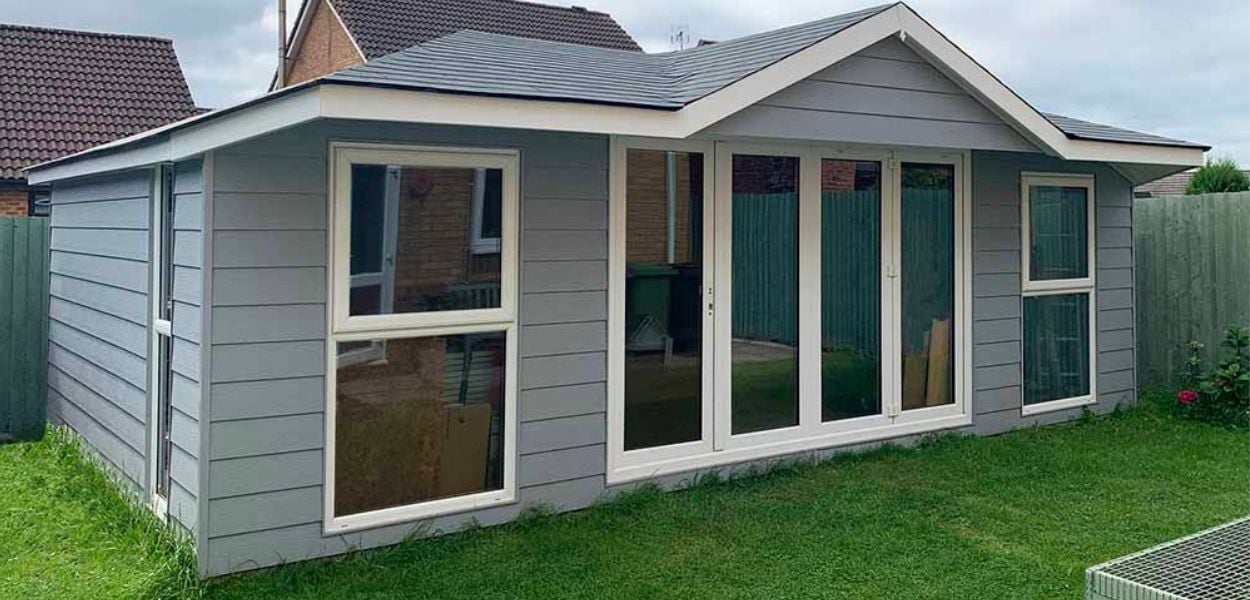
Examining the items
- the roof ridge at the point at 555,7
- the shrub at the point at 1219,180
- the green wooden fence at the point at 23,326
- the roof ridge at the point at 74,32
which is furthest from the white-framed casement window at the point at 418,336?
the roof ridge at the point at 555,7

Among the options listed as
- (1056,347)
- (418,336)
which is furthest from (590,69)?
(1056,347)

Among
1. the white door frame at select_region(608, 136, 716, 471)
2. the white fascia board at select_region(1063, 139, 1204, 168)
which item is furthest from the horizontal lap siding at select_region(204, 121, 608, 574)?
the white fascia board at select_region(1063, 139, 1204, 168)

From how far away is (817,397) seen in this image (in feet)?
18.4

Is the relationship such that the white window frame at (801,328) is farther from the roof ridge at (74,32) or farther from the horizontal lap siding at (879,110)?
the roof ridge at (74,32)

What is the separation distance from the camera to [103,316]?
5527mm

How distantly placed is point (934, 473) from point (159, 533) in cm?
412

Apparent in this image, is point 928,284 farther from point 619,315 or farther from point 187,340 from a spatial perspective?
point 187,340

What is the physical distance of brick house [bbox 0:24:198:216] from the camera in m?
13.3

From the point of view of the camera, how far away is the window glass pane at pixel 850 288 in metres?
5.63

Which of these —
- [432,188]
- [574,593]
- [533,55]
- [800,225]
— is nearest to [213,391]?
[432,188]

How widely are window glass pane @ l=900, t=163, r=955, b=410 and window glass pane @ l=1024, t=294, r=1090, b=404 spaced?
2.65 feet

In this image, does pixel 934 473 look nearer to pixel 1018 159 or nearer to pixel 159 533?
pixel 1018 159

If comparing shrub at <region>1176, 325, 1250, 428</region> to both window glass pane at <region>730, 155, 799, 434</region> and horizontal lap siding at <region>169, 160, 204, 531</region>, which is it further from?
horizontal lap siding at <region>169, 160, 204, 531</region>

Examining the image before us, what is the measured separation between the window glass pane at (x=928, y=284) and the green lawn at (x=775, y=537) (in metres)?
0.46
